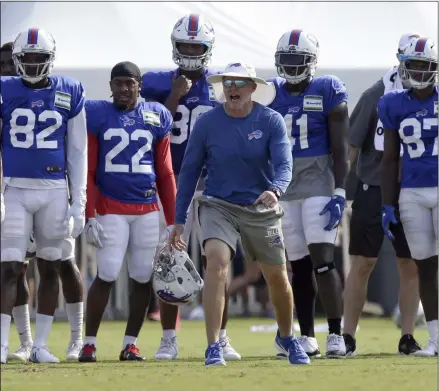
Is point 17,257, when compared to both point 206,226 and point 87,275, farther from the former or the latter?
point 87,275

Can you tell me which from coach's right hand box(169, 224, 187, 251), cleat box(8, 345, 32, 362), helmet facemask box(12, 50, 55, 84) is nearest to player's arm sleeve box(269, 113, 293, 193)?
coach's right hand box(169, 224, 187, 251)

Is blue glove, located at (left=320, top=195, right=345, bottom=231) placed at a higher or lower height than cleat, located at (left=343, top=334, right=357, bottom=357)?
higher

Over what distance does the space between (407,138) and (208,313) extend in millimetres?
1879

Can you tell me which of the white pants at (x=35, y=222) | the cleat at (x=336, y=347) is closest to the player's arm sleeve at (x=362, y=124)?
the cleat at (x=336, y=347)

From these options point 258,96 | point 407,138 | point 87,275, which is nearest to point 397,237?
point 407,138

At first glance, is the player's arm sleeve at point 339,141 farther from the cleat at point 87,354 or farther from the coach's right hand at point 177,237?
the cleat at point 87,354

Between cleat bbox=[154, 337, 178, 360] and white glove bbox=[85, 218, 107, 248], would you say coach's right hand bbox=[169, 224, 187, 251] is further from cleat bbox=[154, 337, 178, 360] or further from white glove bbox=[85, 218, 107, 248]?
cleat bbox=[154, 337, 178, 360]

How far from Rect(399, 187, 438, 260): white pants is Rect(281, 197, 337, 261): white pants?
0.50 meters

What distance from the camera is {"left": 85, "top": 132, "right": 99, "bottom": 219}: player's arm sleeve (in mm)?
8977

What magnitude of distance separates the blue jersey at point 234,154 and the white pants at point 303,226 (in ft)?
3.44

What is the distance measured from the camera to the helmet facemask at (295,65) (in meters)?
9.20

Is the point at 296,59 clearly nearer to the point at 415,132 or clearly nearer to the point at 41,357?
the point at 415,132

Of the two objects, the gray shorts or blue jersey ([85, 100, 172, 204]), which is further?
blue jersey ([85, 100, 172, 204])

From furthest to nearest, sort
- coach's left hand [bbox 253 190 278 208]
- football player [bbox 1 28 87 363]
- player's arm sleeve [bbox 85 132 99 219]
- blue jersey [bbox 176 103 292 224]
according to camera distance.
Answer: player's arm sleeve [bbox 85 132 99 219] < football player [bbox 1 28 87 363] < blue jersey [bbox 176 103 292 224] < coach's left hand [bbox 253 190 278 208]
